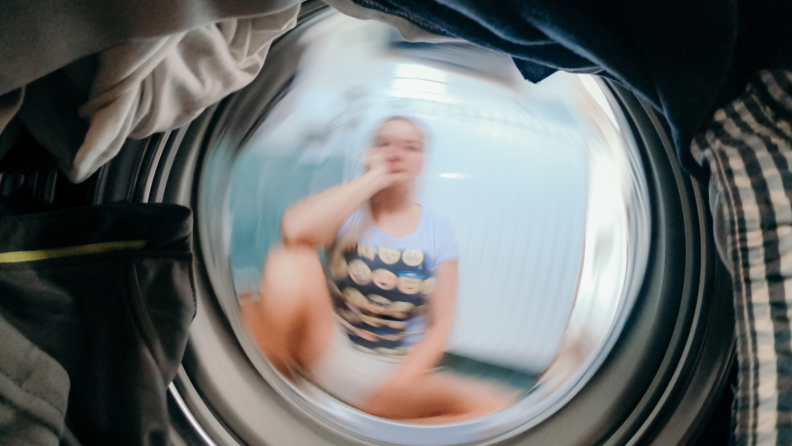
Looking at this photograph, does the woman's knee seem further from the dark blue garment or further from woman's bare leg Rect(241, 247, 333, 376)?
the dark blue garment

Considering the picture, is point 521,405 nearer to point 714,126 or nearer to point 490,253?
point 490,253

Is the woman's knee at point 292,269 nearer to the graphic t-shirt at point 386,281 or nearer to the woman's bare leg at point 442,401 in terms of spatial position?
the graphic t-shirt at point 386,281

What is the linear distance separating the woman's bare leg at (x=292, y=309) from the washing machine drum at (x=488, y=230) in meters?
0.03

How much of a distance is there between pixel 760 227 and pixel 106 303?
0.74 m

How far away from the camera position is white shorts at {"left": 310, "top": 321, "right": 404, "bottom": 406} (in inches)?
32.3

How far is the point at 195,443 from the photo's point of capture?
27.7 inches

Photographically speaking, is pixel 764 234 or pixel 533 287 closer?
pixel 764 234

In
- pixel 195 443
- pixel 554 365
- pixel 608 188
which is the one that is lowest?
pixel 195 443

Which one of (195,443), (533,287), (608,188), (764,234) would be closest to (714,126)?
(764,234)

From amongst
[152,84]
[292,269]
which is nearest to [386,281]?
[292,269]

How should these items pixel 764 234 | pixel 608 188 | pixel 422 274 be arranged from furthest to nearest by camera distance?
pixel 422 274, pixel 608 188, pixel 764 234

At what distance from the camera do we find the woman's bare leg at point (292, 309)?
0.81 metres

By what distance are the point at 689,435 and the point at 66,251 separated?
0.91m

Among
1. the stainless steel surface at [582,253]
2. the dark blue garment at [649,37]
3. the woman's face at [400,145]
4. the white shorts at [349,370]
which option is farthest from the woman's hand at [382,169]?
the dark blue garment at [649,37]
